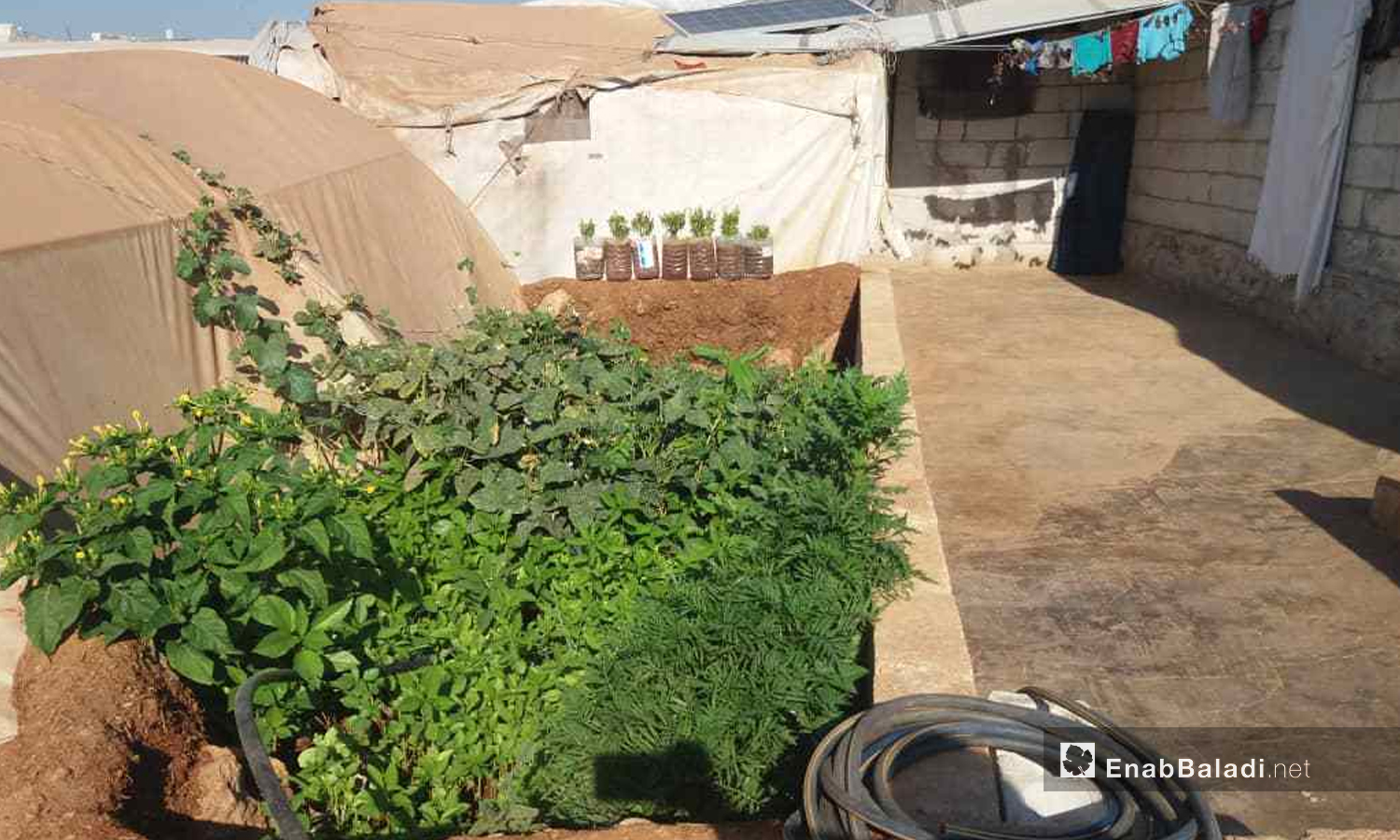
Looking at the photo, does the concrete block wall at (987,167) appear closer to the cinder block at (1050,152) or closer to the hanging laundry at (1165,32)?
the cinder block at (1050,152)

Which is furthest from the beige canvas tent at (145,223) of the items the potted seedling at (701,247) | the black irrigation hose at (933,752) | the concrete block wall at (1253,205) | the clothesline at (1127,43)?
the concrete block wall at (1253,205)

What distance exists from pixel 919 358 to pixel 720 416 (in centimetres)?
297

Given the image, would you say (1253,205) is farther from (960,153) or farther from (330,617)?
(330,617)

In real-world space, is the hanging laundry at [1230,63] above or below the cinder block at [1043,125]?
above

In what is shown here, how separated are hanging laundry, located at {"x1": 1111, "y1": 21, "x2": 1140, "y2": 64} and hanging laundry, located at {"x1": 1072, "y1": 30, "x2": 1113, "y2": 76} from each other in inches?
1.8

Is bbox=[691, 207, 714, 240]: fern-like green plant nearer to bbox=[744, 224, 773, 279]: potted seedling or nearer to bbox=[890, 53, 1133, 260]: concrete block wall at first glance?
bbox=[744, 224, 773, 279]: potted seedling

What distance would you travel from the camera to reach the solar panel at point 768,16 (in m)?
10.5

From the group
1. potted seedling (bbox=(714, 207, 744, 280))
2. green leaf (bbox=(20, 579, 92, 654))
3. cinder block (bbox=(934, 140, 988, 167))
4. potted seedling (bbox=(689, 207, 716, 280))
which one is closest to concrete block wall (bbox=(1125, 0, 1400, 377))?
cinder block (bbox=(934, 140, 988, 167))

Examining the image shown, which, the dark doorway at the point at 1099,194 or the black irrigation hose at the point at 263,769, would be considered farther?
the dark doorway at the point at 1099,194

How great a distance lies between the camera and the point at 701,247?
9.84m

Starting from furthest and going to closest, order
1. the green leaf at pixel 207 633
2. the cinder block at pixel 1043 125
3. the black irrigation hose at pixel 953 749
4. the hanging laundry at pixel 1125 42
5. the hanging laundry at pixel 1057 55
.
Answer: the cinder block at pixel 1043 125
the hanging laundry at pixel 1057 55
the hanging laundry at pixel 1125 42
the green leaf at pixel 207 633
the black irrigation hose at pixel 953 749

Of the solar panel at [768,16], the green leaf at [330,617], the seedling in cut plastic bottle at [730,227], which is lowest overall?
the green leaf at [330,617]

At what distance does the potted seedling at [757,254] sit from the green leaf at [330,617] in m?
7.58

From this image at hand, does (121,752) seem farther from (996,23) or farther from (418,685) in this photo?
(996,23)
